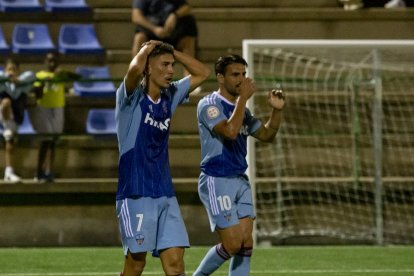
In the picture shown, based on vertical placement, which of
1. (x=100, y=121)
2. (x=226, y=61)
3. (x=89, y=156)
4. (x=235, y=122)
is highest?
(x=226, y=61)

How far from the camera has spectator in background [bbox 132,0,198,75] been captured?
1473cm

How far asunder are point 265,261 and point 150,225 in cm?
436

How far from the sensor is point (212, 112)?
8383mm

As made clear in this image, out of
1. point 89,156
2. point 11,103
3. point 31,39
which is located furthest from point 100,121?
point 31,39

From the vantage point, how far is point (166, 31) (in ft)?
48.0

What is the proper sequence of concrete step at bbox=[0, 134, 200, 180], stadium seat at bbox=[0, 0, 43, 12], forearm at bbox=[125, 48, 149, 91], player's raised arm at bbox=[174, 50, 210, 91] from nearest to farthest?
forearm at bbox=[125, 48, 149, 91], player's raised arm at bbox=[174, 50, 210, 91], concrete step at bbox=[0, 134, 200, 180], stadium seat at bbox=[0, 0, 43, 12]

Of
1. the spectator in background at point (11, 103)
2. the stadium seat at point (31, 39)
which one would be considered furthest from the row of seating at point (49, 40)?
the spectator in background at point (11, 103)

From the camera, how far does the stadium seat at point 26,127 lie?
46.2ft

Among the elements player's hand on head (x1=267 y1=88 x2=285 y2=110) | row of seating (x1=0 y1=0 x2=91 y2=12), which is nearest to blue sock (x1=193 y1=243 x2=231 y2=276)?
player's hand on head (x1=267 y1=88 x2=285 y2=110)

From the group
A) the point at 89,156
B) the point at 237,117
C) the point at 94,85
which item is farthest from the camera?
the point at 94,85

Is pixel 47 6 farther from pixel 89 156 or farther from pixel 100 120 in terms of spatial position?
pixel 89 156

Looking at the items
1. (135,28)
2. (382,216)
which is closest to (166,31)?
(135,28)

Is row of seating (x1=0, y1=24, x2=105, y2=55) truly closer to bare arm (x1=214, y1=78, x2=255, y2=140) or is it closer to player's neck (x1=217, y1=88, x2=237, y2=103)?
player's neck (x1=217, y1=88, x2=237, y2=103)

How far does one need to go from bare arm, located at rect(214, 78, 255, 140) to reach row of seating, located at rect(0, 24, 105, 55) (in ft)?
25.5
